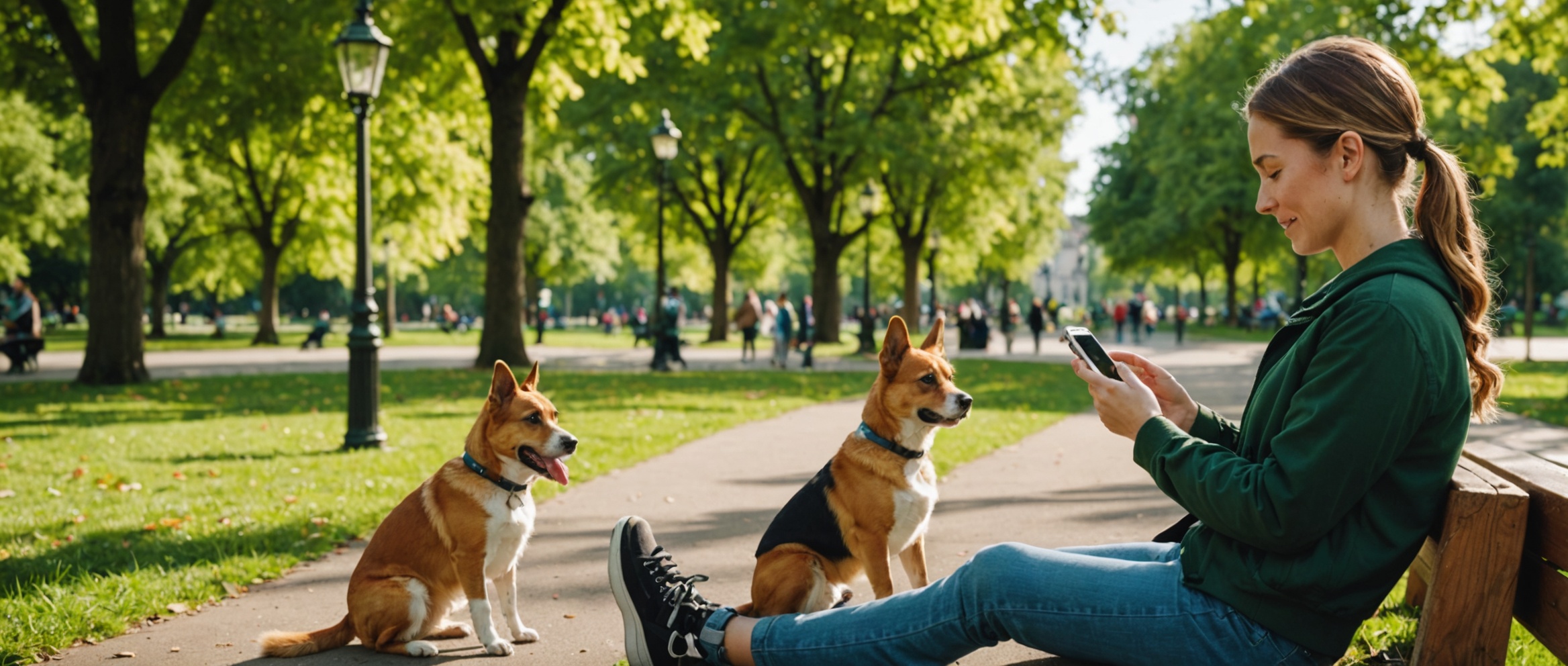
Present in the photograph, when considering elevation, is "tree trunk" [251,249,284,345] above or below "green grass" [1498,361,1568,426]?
above

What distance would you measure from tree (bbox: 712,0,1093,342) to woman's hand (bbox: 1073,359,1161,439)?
14.4m

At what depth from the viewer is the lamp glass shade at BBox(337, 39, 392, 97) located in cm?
970

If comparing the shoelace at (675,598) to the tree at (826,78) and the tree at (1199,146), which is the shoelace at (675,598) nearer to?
the tree at (826,78)

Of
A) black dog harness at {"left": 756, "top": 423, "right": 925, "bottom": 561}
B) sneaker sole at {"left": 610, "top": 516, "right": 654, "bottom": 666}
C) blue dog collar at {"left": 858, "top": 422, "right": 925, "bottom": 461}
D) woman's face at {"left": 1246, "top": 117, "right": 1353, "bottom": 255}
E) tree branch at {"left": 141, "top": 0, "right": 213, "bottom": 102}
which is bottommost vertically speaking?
sneaker sole at {"left": 610, "top": 516, "right": 654, "bottom": 666}

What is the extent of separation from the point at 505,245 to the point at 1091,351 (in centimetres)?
1684

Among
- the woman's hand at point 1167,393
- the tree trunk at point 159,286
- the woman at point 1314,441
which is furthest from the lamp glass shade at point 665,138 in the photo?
the tree trunk at point 159,286

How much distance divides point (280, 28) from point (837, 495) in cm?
1868

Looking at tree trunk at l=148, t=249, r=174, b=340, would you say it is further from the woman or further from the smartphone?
the woman

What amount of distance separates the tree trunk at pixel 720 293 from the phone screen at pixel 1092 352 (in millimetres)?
32716

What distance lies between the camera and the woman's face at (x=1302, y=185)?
2271 millimetres

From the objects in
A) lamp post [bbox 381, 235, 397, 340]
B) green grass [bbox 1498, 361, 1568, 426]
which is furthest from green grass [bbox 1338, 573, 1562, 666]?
lamp post [bbox 381, 235, 397, 340]

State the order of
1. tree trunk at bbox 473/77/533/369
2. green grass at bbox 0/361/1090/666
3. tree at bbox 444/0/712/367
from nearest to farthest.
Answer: green grass at bbox 0/361/1090/666 < tree at bbox 444/0/712/367 < tree trunk at bbox 473/77/533/369

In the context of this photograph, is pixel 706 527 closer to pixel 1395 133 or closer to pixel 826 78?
pixel 1395 133

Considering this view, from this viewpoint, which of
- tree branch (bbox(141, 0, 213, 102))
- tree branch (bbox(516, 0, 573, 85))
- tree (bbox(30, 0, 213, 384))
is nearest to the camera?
tree (bbox(30, 0, 213, 384))
